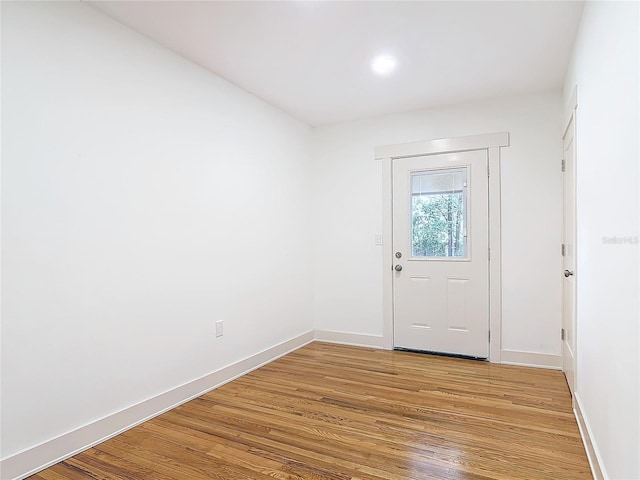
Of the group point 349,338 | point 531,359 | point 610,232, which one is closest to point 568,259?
point 531,359

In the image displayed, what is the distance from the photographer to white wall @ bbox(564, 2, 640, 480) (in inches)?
50.8

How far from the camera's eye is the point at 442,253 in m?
3.85

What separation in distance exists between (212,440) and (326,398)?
35.2 inches

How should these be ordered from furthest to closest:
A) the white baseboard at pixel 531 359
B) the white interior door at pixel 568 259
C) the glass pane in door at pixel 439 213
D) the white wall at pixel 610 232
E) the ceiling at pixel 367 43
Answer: the glass pane in door at pixel 439 213 < the white baseboard at pixel 531 359 < the white interior door at pixel 568 259 < the ceiling at pixel 367 43 < the white wall at pixel 610 232

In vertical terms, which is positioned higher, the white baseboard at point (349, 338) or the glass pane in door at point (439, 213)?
the glass pane in door at point (439, 213)

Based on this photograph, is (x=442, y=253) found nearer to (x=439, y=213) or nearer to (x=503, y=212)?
(x=439, y=213)

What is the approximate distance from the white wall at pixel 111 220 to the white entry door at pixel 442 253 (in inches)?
60.8

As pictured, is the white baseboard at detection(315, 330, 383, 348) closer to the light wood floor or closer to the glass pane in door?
the light wood floor

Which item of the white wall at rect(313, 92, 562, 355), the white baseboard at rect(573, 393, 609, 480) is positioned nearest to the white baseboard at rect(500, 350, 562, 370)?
the white wall at rect(313, 92, 562, 355)

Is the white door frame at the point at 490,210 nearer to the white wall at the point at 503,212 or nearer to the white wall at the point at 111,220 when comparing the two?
the white wall at the point at 503,212

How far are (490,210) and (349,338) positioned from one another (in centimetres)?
200

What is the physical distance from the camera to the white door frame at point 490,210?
142 inches

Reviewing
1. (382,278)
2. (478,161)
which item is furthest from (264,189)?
(478,161)

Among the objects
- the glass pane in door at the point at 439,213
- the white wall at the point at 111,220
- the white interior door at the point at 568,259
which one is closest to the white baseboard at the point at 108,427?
the white wall at the point at 111,220
